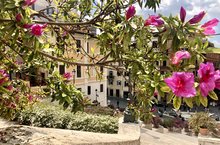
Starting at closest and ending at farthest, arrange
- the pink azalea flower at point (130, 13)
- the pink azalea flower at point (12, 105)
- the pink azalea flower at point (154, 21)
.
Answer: the pink azalea flower at point (154, 21)
the pink azalea flower at point (130, 13)
the pink azalea flower at point (12, 105)

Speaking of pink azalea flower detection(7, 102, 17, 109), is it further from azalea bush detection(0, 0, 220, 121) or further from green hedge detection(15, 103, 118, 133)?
green hedge detection(15, 103, 118, 133)

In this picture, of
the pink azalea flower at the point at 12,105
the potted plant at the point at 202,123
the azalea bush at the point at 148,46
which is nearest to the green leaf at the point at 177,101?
the azalea bush at the point at 148,46

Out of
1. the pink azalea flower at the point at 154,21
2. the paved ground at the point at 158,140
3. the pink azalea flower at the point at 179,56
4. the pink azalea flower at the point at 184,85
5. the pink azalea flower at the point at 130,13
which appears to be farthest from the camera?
the paved ground at the point at 158,140

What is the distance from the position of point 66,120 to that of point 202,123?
682 cm

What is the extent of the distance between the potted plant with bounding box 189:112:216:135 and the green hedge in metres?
5.61

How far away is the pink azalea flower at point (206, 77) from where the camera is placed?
1.32m

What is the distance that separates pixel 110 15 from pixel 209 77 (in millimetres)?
1628

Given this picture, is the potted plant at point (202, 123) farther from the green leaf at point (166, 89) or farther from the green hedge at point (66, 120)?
the green leaf at point (166, 89)

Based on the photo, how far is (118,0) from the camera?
278cm

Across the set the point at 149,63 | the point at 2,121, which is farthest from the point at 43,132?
the point at 149,63

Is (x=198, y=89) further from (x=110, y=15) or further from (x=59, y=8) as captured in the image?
(x=59, y=8)

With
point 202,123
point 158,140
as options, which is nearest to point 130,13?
point 158,140

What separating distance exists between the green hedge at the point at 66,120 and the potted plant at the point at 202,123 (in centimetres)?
561

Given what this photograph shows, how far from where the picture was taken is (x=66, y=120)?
21.0 feet
